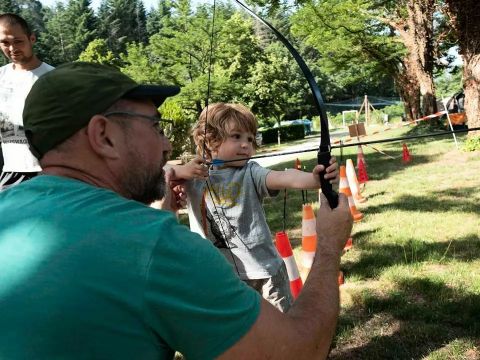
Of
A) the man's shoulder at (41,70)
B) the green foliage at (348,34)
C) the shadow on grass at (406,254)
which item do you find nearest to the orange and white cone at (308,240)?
the shadow on grass at (406,254)

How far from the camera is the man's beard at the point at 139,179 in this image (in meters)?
1.35

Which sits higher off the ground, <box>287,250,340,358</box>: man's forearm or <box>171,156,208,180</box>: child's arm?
<box>171,156,208,180</box>: child's arm

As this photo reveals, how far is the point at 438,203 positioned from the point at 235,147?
5.01m

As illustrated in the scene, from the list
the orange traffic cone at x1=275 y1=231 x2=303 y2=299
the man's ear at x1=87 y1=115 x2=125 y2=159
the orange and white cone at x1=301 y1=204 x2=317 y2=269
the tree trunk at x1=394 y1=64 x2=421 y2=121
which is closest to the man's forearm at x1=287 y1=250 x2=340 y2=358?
the man's ear at x1=87 y1=115 x2=125 y2=159

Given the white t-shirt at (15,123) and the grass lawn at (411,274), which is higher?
the white t-shirt at (15,123)

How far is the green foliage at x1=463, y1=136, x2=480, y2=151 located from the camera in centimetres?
1244

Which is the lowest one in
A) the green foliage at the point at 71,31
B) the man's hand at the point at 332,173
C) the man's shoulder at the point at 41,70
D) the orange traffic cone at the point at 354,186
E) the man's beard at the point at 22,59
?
the orange traffic cone at the point at 354,186

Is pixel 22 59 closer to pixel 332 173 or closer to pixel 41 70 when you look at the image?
pixel 41 70

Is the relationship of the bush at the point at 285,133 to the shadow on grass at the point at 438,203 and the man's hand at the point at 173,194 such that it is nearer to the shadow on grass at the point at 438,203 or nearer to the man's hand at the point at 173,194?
the shadow on grass at the point at 438,203

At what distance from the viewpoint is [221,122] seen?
2996 mm

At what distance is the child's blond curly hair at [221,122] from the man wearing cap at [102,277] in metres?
1.71

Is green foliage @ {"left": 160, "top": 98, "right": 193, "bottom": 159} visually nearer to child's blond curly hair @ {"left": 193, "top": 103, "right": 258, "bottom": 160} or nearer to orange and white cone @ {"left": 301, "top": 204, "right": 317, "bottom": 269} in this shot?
orange and white cone @ {"left": 301, "top": 204, "right": 317, "bottom": 269}

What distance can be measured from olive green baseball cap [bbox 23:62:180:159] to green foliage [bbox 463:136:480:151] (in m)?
12.8

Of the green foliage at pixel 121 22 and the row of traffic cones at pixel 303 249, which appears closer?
the row of traffic cones at pixel 303 249
